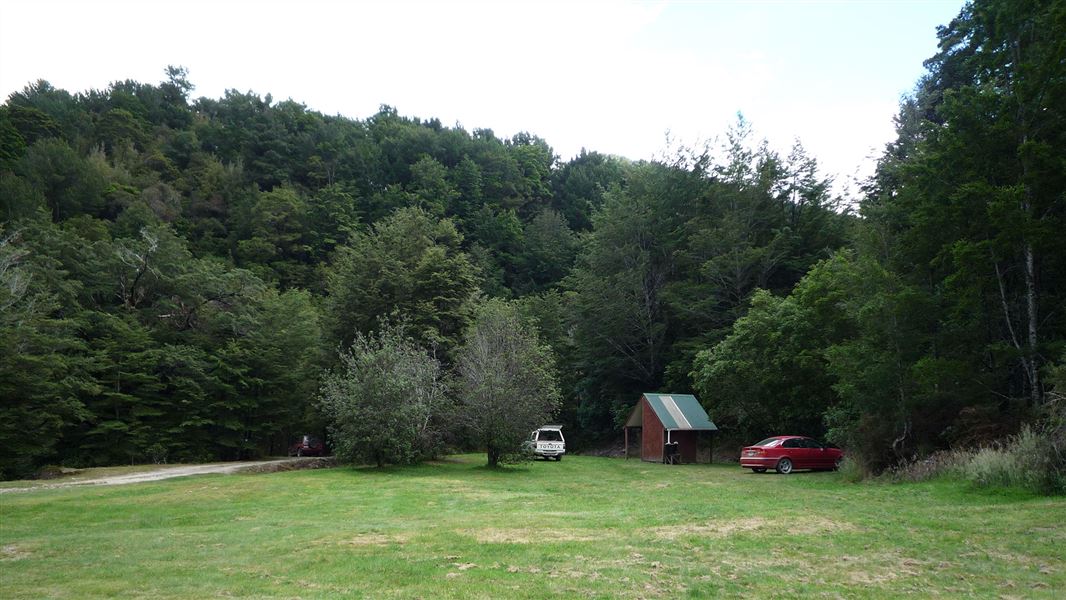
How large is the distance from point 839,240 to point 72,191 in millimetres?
65127

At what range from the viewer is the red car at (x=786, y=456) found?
2675 cm

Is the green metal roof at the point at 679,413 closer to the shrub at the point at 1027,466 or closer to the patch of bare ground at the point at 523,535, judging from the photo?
the shrub at the point at 1027,466

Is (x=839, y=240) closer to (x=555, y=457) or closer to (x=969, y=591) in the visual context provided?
(x=555, y=457)

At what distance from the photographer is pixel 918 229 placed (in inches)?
844

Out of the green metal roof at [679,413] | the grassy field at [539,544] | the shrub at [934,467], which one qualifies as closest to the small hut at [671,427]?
the green metal roof at [679,413]

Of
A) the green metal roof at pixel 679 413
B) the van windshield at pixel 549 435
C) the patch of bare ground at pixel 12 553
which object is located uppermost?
the green metal roof at pixel 679 413

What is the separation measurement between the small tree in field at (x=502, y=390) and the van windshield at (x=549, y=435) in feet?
14.3

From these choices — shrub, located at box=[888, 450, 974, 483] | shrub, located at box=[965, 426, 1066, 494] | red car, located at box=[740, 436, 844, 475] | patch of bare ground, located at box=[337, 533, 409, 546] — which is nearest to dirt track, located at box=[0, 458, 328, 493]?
patch of bare ground, located at box=[337, 533, 409, 546]

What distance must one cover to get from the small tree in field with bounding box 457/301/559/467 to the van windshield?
4.35 meters

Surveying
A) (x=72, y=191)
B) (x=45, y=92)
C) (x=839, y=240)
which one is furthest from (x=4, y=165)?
(x=839, y=240)

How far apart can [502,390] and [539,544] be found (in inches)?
722

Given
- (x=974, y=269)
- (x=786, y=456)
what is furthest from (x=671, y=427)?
(x=974, y=269)

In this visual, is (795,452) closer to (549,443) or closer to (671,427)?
(671,427)

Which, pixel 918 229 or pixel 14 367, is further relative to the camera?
pixel 14 367
